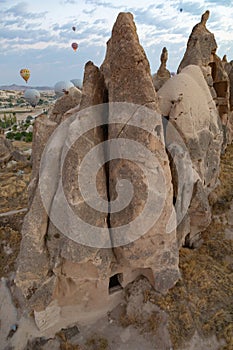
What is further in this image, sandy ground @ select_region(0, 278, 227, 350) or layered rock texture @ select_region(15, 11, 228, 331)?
sandy ground @ select_region(0, 278, 227, 350)

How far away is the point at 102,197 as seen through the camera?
6414mm

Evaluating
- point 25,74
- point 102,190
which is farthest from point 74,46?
point 102,190

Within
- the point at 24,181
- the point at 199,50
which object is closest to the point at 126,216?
the point at 199,50

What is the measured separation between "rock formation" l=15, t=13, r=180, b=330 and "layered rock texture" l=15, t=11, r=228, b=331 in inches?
0.9

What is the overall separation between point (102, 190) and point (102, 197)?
167 mm

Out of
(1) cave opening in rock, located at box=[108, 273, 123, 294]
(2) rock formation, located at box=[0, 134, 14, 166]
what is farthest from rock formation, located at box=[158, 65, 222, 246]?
(2) rock formation, located at box=[0, 134, 14, 166]

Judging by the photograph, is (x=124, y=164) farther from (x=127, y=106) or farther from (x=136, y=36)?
(x=136, y=36)

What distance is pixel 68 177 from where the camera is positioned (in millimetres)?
6004

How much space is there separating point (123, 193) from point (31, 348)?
15.1ft

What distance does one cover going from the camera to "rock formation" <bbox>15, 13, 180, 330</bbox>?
599 cm

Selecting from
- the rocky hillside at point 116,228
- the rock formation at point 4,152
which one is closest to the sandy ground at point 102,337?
the rocky hillside at point 116,228

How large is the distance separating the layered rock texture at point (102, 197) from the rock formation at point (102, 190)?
0.02 meters

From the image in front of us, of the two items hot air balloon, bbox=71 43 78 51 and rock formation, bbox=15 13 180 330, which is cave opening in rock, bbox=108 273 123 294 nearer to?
rock formation, bbox=15 13 180 330

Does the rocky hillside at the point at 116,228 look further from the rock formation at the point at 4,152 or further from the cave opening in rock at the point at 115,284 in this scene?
the rock formation at the point at 4,152
